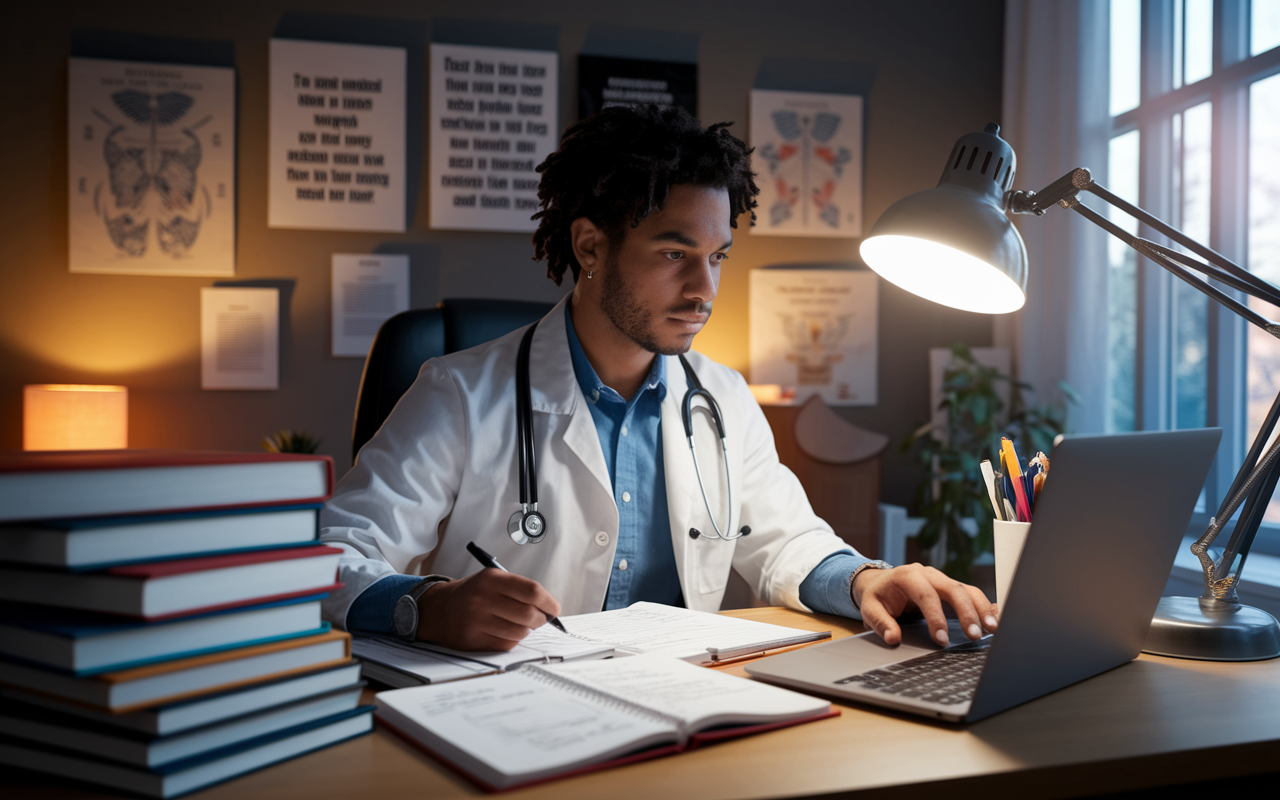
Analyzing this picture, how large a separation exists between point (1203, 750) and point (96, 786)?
77 cm

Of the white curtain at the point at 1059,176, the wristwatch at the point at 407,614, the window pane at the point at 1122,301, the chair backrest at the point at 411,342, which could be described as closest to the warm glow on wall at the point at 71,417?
the chair backrest at the point at 411,342

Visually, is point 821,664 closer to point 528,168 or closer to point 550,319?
point 550,319

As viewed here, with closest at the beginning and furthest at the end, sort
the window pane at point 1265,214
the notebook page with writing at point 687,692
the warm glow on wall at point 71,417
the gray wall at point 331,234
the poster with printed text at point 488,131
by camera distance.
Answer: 1. the notebook page with writing at point 687,692
2. the window pane at point 1265,214
3. the warm glow on wall at point 71,417
4. the gray wall at point 331,234
5. the poster with printed text at point 488,131

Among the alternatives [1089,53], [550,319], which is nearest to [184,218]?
[550,319]

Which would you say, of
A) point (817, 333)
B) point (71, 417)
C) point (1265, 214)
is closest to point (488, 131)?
point (817, 333)

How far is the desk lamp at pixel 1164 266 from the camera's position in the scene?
2.94ft


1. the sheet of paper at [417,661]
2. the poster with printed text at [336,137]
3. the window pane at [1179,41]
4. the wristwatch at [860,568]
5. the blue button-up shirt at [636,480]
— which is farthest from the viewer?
the poster with printed text at [336,137]

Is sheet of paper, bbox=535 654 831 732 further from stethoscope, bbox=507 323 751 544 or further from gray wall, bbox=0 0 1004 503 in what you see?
gray wall, bbox=0 0 1004 503

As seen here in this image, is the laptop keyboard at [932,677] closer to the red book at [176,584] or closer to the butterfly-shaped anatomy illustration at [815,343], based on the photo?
the red book at [176,584]

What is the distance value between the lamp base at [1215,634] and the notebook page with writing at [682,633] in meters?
0.35

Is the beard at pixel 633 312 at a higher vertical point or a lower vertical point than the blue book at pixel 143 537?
higher

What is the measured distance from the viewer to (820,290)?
3.37 metres

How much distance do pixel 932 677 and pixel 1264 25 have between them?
2573 mm

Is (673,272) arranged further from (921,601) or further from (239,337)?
(239,337)
